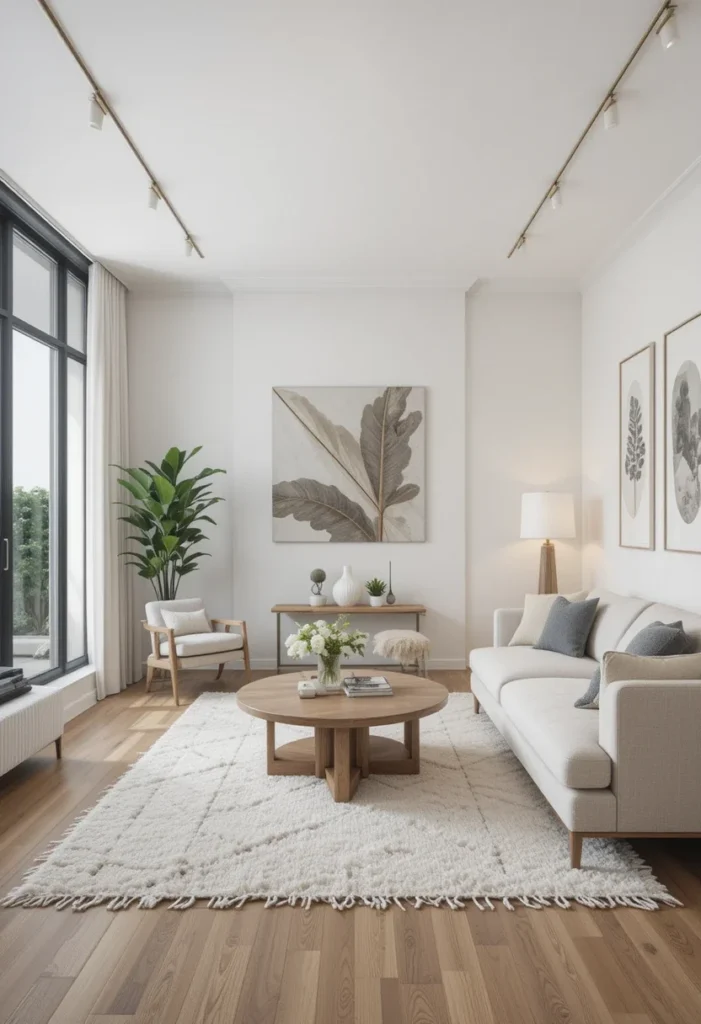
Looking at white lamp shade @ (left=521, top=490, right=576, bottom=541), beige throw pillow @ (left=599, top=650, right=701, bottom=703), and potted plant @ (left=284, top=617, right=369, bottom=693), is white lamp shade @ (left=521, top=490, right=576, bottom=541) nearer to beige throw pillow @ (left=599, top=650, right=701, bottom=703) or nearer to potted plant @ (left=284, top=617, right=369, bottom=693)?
potted plant @ (left=284, top=617, right=369, bottom=693)

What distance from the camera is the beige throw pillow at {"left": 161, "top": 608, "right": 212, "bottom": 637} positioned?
561 cm

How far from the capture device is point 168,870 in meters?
2.68

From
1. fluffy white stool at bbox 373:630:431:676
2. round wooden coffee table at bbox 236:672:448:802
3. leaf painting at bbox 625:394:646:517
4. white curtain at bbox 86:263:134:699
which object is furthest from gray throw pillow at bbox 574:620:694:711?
white curtain at bbox 86:263:134:699

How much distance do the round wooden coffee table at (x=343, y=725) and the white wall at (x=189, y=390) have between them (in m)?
2.55

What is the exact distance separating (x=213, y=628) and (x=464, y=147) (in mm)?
3934

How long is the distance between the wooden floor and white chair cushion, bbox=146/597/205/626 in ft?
10.0

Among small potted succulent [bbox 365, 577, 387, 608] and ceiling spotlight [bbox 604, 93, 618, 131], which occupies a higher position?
ceiling spotlight [bbox 604, 93, 618, 131]

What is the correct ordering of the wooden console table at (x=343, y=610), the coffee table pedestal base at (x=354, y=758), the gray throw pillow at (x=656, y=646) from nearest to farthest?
the gray throw pillow at (x=656, y=646)
the coffee table pedestal base at (x=354, y=758)
the wooden console table at (x=343, y=610)

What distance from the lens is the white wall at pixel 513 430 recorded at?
6.38 m

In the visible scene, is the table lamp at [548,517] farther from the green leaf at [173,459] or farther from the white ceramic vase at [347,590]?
the green leaf at [173,459]

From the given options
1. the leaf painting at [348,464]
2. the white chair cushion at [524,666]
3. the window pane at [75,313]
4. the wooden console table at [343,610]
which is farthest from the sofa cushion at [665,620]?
the window pane at [75,313]

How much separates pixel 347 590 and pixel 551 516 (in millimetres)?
1691

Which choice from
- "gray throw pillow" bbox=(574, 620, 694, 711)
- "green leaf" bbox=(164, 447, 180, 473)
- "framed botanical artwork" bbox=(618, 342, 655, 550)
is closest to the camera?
"gray throw pillow" bbox=(574, 620, 694, 711)

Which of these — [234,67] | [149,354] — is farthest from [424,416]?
[234,67]
